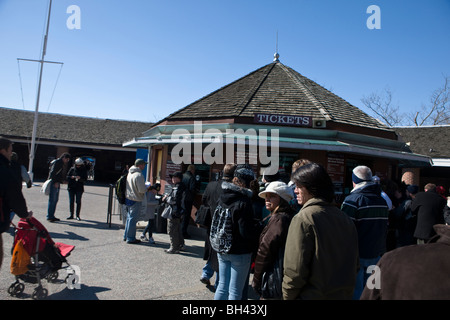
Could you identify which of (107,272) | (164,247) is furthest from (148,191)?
(107,272)

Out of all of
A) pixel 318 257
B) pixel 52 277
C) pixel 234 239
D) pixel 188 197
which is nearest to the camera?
pixel 318 257

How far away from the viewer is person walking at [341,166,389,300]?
3.79 metres

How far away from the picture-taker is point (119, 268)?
18.1 feet

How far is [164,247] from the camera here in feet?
23.6

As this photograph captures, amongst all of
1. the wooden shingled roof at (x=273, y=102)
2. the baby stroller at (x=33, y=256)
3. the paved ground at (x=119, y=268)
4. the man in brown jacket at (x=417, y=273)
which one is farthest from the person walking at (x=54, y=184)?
the man in brown jacket at (x=417, y=273)

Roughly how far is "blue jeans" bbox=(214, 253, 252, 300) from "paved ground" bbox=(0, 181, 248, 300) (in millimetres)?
1125

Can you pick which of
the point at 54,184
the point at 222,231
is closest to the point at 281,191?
the point at 222,231

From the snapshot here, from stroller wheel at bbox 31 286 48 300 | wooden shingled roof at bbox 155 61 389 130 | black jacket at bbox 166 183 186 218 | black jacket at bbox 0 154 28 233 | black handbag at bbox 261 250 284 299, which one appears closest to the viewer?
black handbag at bbox 261 250 284 299

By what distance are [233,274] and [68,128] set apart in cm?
2795

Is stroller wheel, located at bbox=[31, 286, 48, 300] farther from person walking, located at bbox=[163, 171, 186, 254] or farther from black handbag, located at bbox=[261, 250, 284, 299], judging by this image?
black handbag, located at bbox=[261, 250, 284, 299]

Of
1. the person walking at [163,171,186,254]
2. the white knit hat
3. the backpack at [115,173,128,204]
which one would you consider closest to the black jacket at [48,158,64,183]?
the backpack at [115,173,128,204]

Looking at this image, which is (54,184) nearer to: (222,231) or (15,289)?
(15,289)

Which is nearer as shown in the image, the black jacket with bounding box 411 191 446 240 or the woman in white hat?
the woman in white hat
